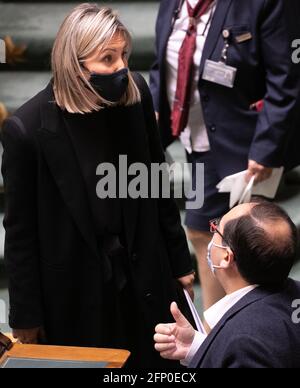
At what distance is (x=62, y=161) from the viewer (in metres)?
2.47

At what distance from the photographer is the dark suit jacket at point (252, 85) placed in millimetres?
3074

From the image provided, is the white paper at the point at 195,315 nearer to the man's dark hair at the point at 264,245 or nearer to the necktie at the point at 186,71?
the man's dark hair at the point at 264,245

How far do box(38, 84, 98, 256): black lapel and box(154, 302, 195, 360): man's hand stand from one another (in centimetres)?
41

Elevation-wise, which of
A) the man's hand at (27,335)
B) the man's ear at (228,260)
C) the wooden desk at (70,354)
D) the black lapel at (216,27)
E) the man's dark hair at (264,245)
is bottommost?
the man's hand at (27,335)

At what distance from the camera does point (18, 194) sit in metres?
2.47

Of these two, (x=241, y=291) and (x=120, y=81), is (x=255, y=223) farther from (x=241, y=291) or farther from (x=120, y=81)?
(x=120, y=81)

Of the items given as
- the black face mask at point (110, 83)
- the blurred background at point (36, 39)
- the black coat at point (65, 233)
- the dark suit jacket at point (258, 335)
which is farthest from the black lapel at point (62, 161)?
the blurred background at point (36, 39)

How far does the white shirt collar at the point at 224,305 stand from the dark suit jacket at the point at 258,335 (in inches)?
1.5

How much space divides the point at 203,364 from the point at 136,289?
60 cm

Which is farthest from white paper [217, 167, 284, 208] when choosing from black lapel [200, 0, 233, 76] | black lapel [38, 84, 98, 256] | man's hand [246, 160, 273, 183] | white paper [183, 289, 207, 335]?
black lapel [38, 84, 98, 256]

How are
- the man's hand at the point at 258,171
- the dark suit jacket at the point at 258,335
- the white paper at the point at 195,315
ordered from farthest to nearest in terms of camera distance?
the man's hand at the point at 258,171, the white paper at the point at 195,315, the dark suit jacket at the point at 258,335

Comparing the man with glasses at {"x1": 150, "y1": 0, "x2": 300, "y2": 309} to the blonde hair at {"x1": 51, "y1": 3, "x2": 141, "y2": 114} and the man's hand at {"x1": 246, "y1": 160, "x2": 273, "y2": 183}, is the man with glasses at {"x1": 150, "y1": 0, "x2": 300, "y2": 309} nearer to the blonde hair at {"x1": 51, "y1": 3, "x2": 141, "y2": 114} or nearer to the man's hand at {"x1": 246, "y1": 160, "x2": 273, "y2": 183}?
the man's hand at {"x1": 246, "y1": 160, "x2": 273, "y2": 183}

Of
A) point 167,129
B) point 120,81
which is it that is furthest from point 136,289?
point 167,129

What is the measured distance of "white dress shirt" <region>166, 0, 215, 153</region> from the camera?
10.7 ft
